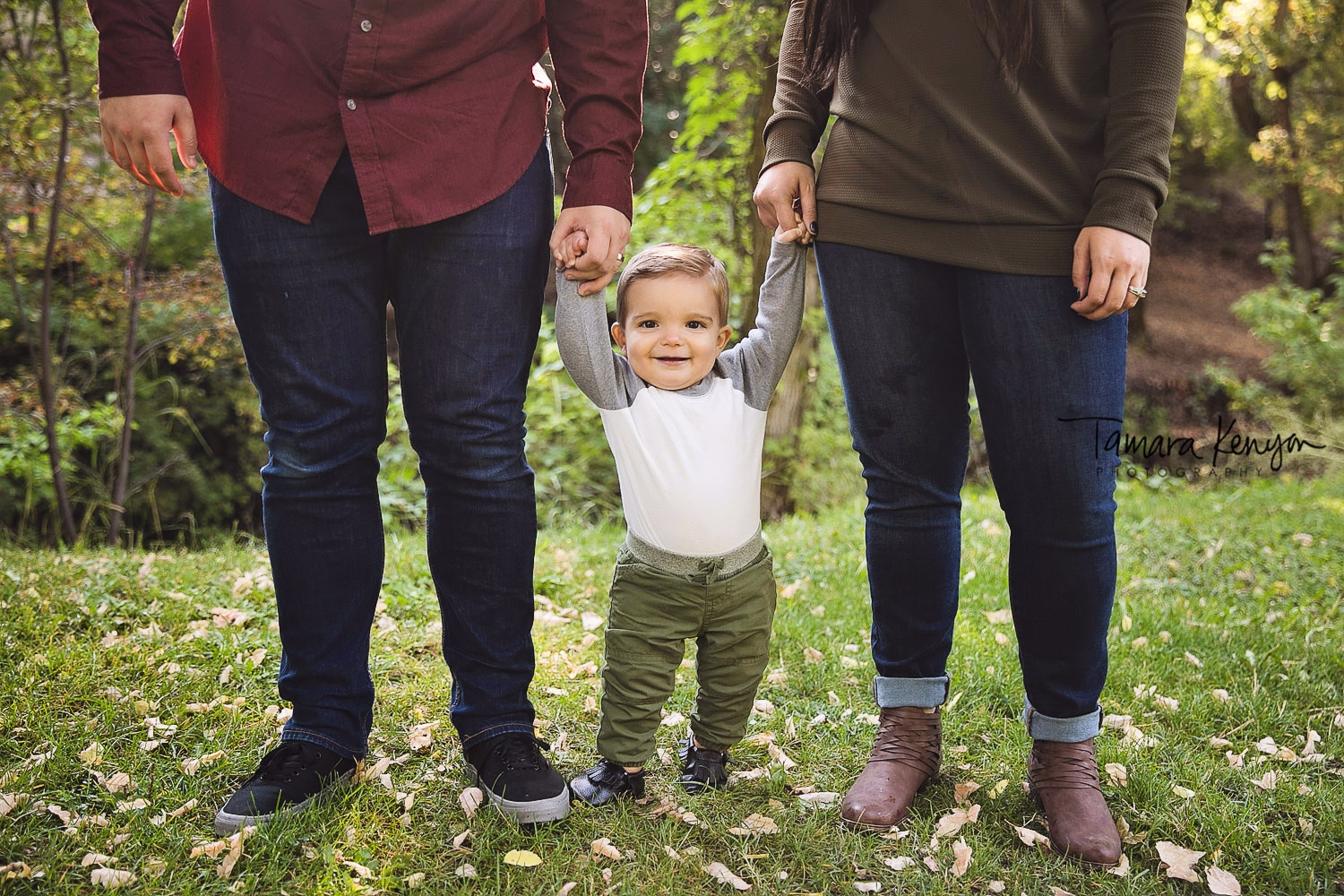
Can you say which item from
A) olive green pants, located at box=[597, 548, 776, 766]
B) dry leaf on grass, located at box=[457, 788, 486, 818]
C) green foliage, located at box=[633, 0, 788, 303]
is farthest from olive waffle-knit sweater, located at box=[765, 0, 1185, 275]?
green foliage, located at box=[633, 0, 788, 303]

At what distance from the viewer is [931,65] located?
1.66 m

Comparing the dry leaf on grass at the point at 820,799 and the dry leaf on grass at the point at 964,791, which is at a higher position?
the dry leaf on grass at the point at 964,791

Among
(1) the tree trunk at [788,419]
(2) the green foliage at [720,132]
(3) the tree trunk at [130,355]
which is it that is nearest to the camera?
(2) the green foliage at [720,132]

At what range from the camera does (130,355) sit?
5.22 m

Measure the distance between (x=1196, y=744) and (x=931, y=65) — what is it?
5.51 feet

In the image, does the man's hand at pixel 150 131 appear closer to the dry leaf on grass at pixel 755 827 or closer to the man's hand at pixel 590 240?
the man's hand at pixel 590 240

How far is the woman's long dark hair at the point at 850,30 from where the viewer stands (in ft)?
5.10

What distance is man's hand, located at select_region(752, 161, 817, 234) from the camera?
1.85 metres

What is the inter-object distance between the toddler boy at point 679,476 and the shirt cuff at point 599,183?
5.9 inches

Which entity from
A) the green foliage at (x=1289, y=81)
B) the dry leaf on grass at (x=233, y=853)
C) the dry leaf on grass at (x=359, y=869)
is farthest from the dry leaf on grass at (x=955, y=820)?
the green foliage at (x=1289, y=81)

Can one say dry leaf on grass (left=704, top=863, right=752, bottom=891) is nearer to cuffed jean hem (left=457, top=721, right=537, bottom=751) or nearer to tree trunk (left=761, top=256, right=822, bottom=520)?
cuffed jean hem (left=457, top=721, right=537, bottom=751)

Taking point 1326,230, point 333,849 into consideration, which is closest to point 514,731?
point 333,849

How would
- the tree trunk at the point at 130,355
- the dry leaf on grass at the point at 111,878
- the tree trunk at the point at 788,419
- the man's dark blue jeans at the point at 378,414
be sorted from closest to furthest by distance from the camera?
the dry leaf on grass at the point at 111,878, the man's dark blue jeans at the point at 378,414, the tree trunk at the point at 130,355, the tree trunk at the point at 788,419

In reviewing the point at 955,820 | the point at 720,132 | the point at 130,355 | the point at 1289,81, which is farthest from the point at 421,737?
the point at 1289,81
